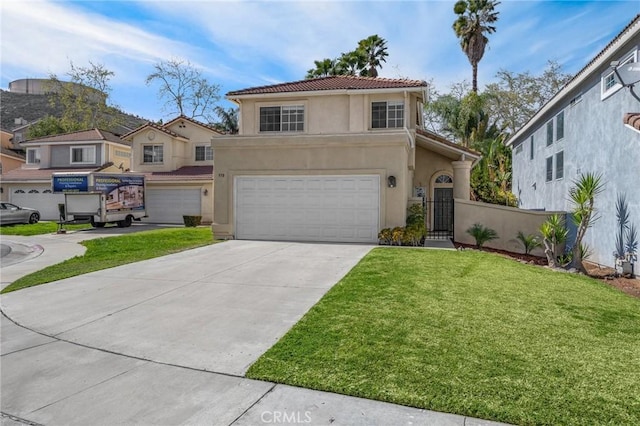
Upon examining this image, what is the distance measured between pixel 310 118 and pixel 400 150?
560 cm

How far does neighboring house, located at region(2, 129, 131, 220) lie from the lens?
96.9 ft

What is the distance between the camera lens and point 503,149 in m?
28.4

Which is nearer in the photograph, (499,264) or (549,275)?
(549,275)

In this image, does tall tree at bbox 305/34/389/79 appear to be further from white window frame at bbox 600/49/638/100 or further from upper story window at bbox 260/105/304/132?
white window frame at bbox 600/49/638/100

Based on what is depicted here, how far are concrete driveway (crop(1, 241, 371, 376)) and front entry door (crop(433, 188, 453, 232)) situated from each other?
405 inches

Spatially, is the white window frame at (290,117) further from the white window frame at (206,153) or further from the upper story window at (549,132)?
the white window frame at (206,153)

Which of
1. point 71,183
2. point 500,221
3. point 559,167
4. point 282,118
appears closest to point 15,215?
point 71,183

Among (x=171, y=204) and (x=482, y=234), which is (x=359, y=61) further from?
(x=482, y=234)

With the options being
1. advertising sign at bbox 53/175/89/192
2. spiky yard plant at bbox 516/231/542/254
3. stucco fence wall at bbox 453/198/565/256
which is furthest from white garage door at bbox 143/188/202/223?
spiky yard plant at bbox 516/231/542/254

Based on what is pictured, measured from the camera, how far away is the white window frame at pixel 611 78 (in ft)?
35.4

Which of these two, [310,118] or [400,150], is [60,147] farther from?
[400,150]

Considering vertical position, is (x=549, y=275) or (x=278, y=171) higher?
(x=278, y=171)

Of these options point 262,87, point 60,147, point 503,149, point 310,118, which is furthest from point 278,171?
point 60,147

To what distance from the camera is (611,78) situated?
11992 mm
